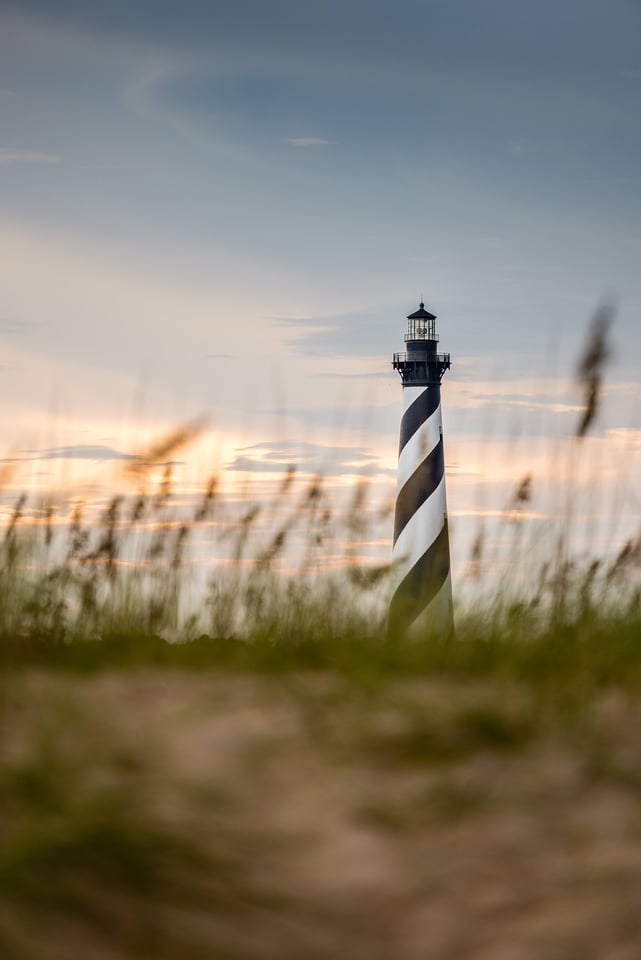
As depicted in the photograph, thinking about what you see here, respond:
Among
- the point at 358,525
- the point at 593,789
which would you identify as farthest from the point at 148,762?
the point at 358,525

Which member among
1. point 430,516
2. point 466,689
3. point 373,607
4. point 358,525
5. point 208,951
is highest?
point 430,516

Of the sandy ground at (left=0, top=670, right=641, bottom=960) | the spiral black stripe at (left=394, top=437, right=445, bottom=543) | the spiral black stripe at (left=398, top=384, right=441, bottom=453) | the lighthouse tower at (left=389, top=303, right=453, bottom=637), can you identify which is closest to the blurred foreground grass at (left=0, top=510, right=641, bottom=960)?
the sandy ground at (left=0, top=670, right=641, bottom=960)

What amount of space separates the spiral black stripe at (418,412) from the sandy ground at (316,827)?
10.8 metres

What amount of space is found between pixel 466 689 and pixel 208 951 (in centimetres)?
135

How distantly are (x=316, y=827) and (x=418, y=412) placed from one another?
1173 cm

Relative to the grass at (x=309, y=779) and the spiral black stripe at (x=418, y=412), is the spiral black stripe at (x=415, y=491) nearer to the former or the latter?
the spiral black stripe at (x=418, y=412)

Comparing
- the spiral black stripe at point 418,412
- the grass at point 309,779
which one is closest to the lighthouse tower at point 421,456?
the spiral black stripe at point 418,412

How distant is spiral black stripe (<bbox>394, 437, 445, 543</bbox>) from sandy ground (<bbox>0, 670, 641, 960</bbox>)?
9.96 m

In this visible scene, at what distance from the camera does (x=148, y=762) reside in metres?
2.17

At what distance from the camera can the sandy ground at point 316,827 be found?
5.47ft

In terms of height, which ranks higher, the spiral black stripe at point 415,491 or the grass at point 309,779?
the spiral black stripe at point 415,491

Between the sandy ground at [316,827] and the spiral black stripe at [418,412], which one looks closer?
the sandy ground at [316,827]

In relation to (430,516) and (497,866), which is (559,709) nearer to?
(497,866)

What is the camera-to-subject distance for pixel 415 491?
12641 mm
